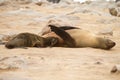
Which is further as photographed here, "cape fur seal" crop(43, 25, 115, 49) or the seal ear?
"cape fur seal" crop(43, 25, 115, 49)

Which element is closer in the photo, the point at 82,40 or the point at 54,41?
the point at 54,41

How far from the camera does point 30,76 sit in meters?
4.57

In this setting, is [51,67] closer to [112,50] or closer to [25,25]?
[112,50]

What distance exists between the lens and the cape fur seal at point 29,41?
7.00 meters

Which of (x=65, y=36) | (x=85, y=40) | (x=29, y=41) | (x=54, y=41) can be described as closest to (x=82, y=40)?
(x=85, y=40)

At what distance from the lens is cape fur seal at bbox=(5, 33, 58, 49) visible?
7.00 metres

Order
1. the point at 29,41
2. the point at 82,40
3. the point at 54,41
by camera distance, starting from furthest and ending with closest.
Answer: the point at 82,40 < the point at 54,41 < the point at 29,41

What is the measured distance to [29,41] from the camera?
721cm

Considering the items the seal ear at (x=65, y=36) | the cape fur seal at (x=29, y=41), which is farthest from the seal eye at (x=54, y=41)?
the seal ear at (x=65, y=36)

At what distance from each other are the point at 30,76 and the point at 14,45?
247 centimetres

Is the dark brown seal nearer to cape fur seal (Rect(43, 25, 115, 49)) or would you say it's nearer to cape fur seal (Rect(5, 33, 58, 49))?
cape fur seal (Rect(43, 25, 115, 49))

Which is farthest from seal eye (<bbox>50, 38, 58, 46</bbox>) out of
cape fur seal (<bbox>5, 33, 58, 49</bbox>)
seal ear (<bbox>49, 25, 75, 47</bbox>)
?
seal ear (<bbox>49, 25, 75, 47</bbox>)

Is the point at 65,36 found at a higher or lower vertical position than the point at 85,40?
higher

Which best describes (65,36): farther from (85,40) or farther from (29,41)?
(29,41)
